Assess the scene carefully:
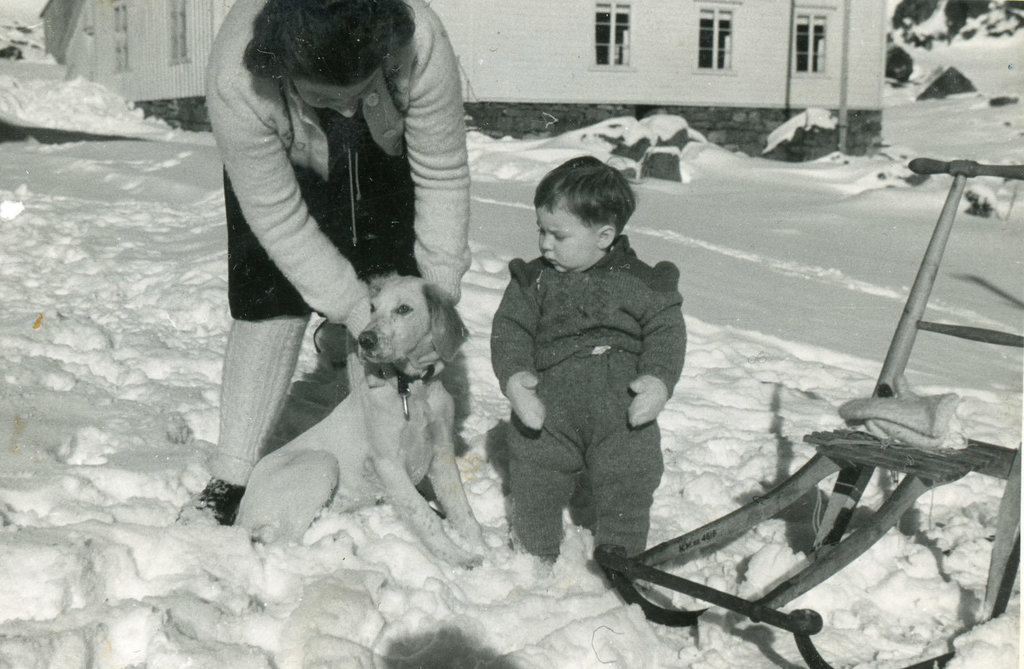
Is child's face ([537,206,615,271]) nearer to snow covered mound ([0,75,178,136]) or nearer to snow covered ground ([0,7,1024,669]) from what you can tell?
snow covered ground ([0,7,1024,669])

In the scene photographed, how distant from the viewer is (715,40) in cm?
1877

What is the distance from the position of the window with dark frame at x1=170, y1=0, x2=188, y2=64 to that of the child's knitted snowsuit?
15.7 meters

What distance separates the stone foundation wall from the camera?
17.2 metres

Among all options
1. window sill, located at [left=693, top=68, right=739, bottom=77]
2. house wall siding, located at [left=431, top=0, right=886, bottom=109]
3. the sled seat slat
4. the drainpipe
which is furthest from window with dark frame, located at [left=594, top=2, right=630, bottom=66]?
the sled seat slat

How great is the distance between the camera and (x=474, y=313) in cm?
548

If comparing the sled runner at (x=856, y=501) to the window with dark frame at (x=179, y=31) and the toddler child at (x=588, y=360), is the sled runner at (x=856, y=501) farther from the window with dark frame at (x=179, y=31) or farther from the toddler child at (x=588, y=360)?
the window with dark frame at (x=179, y=31)

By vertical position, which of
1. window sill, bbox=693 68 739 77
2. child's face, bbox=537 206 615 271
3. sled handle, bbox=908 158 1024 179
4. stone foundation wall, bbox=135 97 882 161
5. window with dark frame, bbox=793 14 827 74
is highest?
window with dark frame, bbox=793 14 827 74

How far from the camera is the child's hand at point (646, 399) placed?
8.81 ft

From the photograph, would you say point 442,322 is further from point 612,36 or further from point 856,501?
point 612,36

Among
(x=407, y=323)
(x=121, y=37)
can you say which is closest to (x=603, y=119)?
(x=121, y=37)

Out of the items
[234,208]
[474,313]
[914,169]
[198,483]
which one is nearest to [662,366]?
[914,169]

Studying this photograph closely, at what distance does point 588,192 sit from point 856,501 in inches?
46.7

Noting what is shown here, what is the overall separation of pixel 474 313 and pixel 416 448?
2547 mm

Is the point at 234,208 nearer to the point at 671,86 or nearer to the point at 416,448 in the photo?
the point at 416,448
